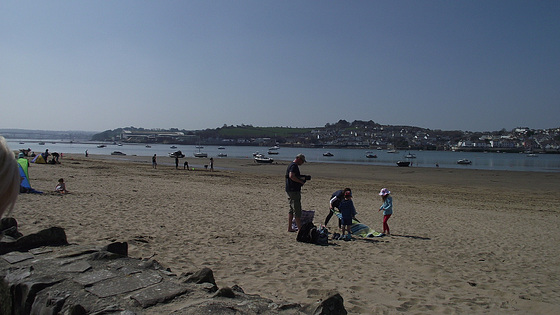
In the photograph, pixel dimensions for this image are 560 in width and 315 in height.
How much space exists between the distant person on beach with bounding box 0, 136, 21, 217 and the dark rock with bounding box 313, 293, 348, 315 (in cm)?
258

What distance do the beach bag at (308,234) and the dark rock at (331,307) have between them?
14.2 ft

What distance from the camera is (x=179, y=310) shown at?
10.5ft

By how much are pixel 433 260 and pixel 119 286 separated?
5.52 metres

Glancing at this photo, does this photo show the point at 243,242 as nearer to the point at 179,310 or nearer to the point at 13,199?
the point at 179,310

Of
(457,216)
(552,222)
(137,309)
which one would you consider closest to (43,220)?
(137,309)

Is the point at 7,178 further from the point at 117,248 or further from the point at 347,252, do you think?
the point at 347,252

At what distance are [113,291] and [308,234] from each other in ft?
16.3

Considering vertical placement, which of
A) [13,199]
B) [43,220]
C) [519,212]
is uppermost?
[13,199]

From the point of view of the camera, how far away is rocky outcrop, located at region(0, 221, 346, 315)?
10.7 ft

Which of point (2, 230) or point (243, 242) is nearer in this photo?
point (2, 230)

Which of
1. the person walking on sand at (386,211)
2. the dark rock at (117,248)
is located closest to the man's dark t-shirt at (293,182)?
the person walking on sand at (386,211)

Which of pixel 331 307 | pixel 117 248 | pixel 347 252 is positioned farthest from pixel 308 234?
pixel 331 307

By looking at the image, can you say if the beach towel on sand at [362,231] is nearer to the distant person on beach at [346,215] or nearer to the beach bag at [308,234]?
the distant person on beach at [346,215]

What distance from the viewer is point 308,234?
8.02 metres
